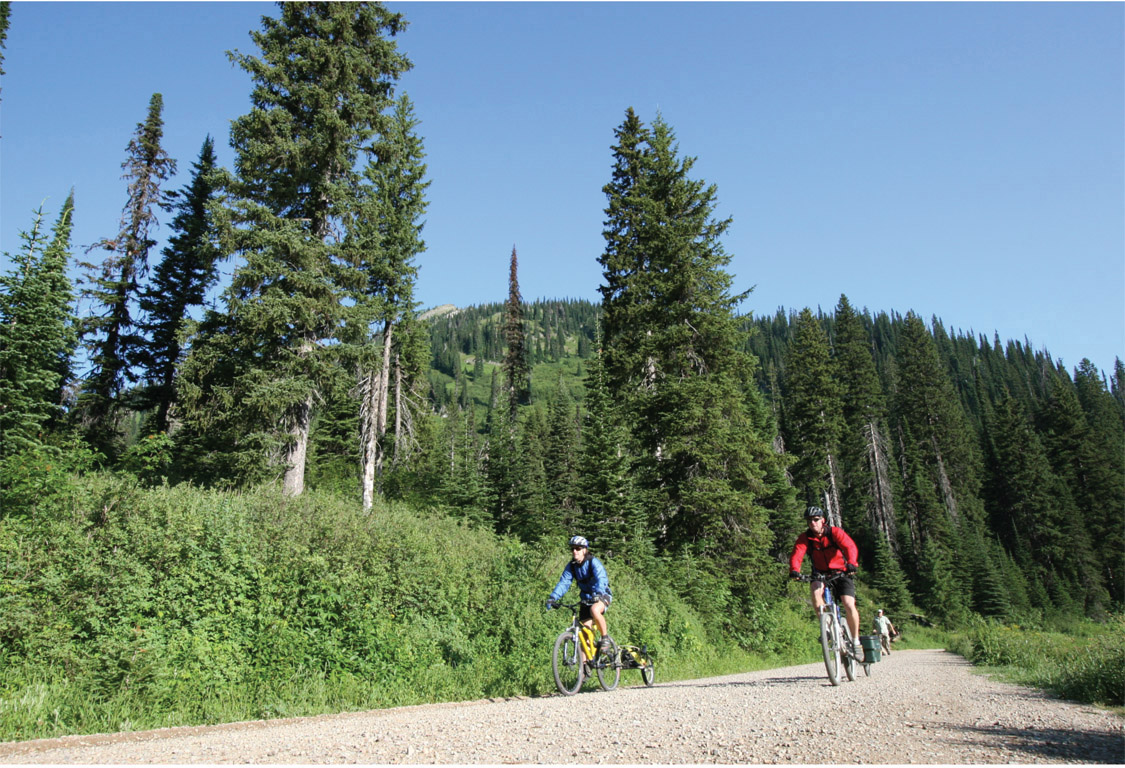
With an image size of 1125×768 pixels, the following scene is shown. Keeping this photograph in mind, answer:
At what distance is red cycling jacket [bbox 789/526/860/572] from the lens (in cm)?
823

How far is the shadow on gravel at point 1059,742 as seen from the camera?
13.5 feet

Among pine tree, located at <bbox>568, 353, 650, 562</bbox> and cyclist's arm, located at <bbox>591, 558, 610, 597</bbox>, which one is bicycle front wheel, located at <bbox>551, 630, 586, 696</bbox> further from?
pine tree, located at <bbox>568, 353, 650, 562</bbox>

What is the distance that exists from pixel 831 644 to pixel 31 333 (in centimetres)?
1731

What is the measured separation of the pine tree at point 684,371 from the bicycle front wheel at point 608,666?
10252mm

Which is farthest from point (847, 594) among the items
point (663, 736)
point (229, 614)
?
point (229, 614)

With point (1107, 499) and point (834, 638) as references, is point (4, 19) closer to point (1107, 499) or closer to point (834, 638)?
point (834, 638)

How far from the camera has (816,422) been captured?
46.5m

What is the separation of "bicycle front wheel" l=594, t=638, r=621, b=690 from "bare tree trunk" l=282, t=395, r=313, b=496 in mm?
9792

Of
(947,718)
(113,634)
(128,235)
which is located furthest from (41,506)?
(128,235)

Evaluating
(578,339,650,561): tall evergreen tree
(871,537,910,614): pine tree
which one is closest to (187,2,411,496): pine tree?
(578,339,650,561): tall evergreen tree

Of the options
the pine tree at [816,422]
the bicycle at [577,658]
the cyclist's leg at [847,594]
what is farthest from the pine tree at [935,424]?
the bicycle at [577,658]

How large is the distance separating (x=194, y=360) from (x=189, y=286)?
10284 millimetres

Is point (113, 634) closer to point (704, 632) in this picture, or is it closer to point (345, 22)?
point (704, 632)

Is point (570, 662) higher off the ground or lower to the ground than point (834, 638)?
lower
